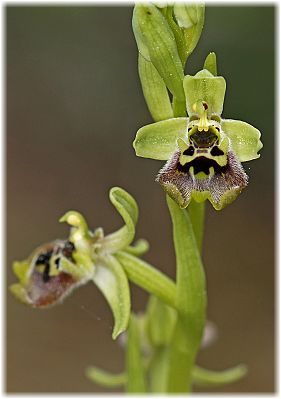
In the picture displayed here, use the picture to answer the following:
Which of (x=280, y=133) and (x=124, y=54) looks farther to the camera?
(x=124, y=54)

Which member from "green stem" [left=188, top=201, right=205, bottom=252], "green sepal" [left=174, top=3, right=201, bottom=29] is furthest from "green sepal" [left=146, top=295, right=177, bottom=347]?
"green sepal" [left=174, top=3, right=201, bottom=29]

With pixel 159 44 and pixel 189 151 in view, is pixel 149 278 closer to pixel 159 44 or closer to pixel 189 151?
pixel 189 151

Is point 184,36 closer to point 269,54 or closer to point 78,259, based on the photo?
point 78,259

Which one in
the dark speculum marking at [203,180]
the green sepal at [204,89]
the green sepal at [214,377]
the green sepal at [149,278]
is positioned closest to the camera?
the dark speculum marking at [203,180]

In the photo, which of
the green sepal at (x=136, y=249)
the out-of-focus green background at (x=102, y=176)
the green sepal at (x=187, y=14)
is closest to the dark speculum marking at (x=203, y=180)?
the green sepal at (x=187, y=14)

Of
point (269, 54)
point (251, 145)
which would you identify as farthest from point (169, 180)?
point (269, 54)

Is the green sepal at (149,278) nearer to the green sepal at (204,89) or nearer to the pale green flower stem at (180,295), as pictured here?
the pale green flower stem at (180,295)
